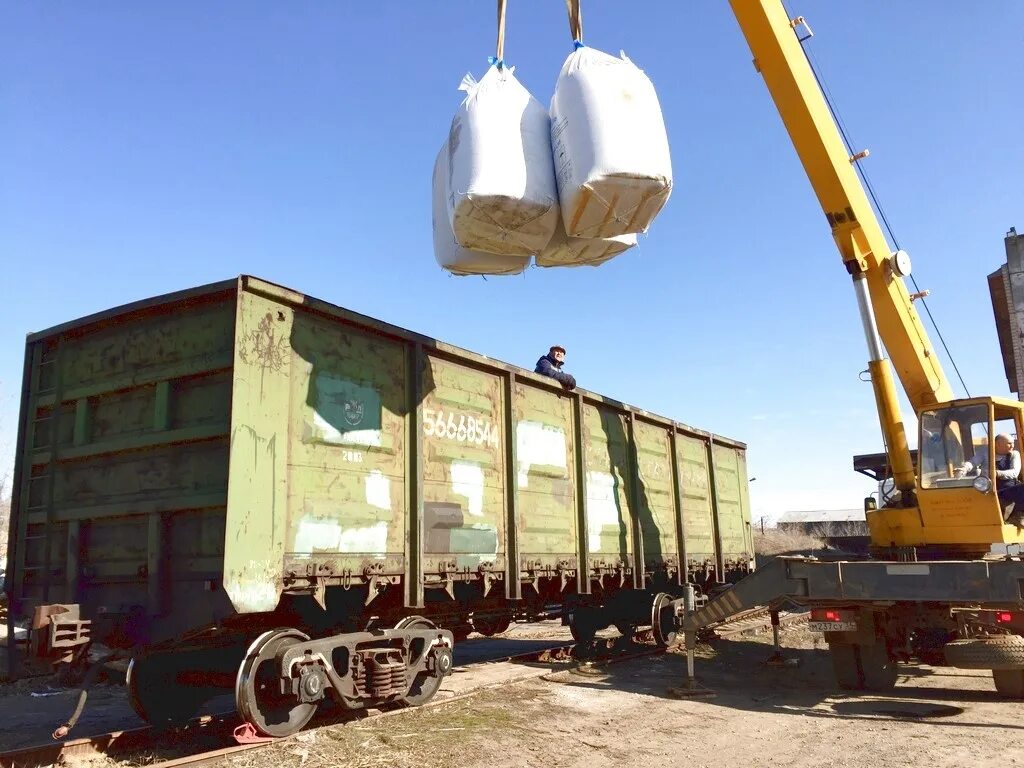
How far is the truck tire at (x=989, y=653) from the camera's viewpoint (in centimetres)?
641

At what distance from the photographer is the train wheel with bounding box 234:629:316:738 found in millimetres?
5000

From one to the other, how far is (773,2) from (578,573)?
6.51 meters

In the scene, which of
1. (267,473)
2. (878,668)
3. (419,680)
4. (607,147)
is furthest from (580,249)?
(878,668)

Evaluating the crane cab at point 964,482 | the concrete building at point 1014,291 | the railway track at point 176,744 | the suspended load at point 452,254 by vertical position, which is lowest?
the railway track at point 176,744

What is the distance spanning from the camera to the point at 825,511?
66188 millimetres

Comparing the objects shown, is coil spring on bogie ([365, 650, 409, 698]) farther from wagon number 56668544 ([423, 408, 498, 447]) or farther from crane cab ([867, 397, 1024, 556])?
crane cab ([867, 397, 1024, 556])

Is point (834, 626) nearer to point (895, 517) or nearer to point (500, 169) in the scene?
point (895, 517)

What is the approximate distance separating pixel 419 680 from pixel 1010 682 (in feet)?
17.3

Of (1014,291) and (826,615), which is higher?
(1014,291)

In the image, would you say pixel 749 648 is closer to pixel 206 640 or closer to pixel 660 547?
pixel 660 547

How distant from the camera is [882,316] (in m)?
8.43

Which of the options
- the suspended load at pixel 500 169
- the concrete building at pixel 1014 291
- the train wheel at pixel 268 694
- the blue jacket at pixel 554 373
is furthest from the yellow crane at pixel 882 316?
the concrete building at pixel 1014 291

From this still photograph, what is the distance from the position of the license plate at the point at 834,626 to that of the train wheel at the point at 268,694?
4.71m

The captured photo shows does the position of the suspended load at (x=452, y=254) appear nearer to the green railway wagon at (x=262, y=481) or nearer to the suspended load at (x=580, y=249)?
the suspended load at (x=580, y=249)
